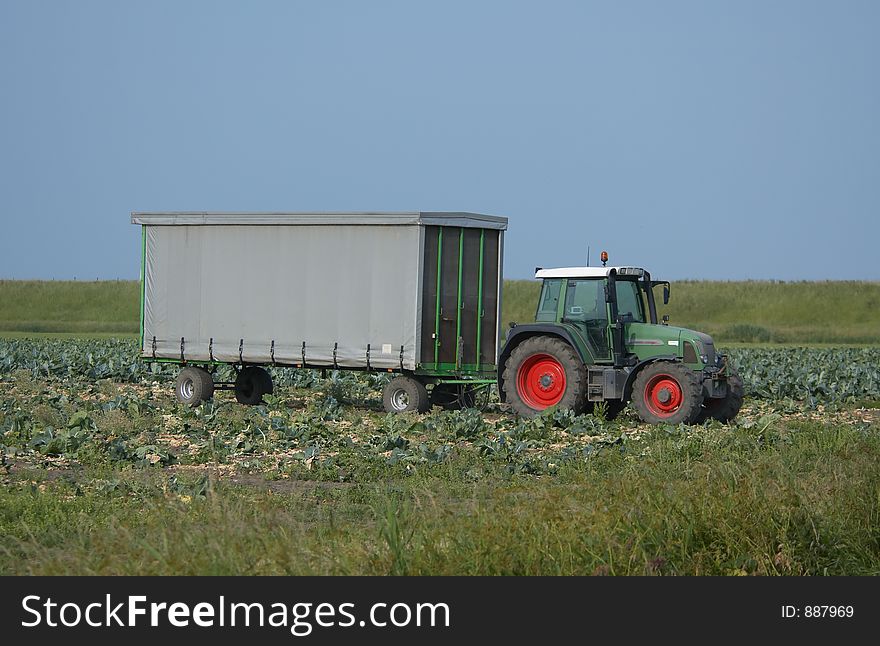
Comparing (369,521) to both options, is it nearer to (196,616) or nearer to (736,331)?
(196,616)

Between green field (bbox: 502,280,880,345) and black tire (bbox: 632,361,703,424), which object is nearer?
black tire (bbox: 632,361,703,424)

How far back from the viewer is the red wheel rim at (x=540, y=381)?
749 inches

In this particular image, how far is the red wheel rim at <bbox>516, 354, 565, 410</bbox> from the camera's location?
62.4 ft

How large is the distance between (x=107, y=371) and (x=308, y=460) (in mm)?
15037

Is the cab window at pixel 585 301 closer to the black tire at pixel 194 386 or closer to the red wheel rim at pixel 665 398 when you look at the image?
the red wheel rim at pixel 665 398

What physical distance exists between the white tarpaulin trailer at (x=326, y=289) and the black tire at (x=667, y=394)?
3.11m

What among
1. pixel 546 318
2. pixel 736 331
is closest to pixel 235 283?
pixel 546 318

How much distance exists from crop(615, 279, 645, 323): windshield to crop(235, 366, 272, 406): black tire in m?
7.23

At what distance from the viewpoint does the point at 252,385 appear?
22.2 metres

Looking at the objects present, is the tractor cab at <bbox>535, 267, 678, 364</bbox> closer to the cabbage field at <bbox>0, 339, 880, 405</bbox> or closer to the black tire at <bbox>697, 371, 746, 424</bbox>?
the black tire at <bbox>697, 371, 746, 424</bbox>

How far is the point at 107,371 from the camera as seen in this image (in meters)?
27.8

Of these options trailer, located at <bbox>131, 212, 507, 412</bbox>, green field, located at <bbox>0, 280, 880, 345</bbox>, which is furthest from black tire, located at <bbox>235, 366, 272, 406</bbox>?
green field, located at <bbox>0, 280, 880, 345</bbox>

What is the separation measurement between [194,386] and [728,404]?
31.5ft

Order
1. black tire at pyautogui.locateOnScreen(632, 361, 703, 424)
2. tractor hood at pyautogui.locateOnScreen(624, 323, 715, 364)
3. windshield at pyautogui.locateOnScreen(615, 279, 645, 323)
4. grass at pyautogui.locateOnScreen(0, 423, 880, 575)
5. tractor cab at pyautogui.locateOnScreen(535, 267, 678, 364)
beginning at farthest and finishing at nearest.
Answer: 1. windshield at pyautogui.locateOnScreen(615, 279, 645, 323)
2. tractor cab at pyautogui.locateOnScreen(535, 267, 678, 364)
3. tractor hood at pyautogui.locateOnScreen(624, 323, 715, 364)
4. black tire at pyautogui.locateOnScreen(632, 361, 703, 424)
5. grass at pyautogui.locateOnScreen(0, 423, 880, 575)
